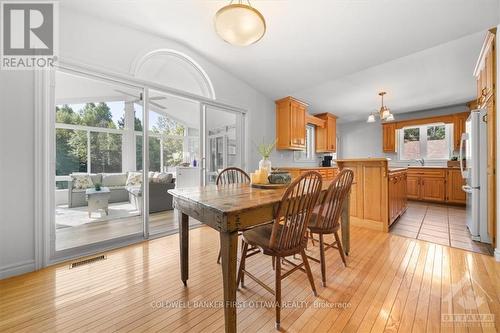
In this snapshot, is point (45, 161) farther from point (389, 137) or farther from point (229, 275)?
point (389, 137)

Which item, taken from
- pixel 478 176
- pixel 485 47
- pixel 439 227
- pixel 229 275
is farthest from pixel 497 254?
pixel 229 275

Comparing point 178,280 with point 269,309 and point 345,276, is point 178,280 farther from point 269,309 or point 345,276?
point 345,276

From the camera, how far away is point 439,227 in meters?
3.31

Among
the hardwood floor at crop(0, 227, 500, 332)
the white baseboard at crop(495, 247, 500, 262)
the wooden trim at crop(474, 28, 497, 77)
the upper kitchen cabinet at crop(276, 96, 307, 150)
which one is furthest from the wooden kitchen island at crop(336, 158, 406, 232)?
the wooden trim at crop(474, 28, 497, 77)

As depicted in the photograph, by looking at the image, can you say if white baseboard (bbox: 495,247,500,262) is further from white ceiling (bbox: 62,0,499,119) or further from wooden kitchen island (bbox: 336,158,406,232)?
white ceiling (bbox: 62,0,499,119)

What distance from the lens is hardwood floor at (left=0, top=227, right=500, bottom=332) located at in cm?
138

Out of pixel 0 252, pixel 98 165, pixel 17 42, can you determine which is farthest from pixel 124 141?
pixel 0 252

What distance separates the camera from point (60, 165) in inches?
94.1

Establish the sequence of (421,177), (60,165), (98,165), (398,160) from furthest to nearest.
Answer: (398,160), (421,177), (98,165), (60,165)

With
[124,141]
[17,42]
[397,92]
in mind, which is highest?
[397,92]

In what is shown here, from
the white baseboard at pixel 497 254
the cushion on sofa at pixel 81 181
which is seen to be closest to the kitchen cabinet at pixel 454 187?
the white baseboard at pixel 497 254

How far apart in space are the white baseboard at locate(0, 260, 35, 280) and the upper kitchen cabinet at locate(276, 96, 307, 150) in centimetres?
409

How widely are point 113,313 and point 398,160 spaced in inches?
285

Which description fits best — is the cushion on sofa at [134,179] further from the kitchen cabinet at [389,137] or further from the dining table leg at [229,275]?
the kitchen cabinet at [389,137]
